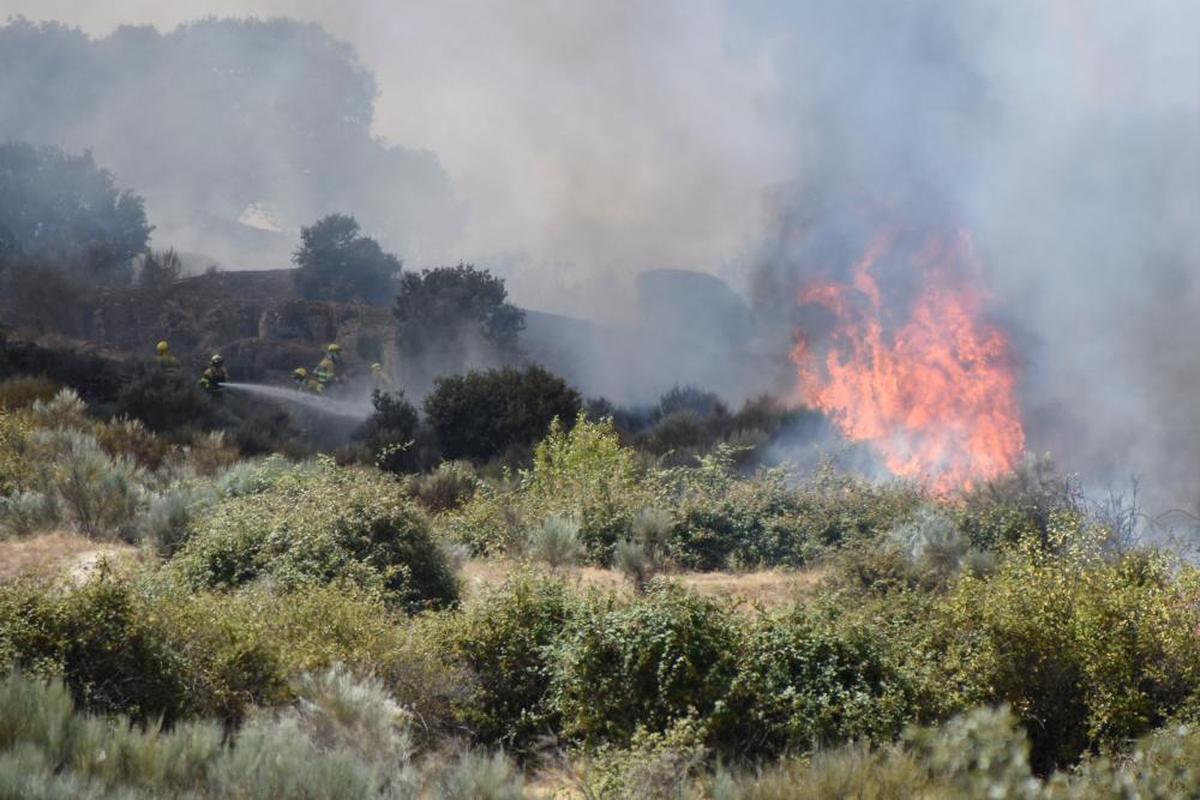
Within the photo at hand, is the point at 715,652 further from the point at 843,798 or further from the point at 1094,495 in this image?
the point at 1094,495

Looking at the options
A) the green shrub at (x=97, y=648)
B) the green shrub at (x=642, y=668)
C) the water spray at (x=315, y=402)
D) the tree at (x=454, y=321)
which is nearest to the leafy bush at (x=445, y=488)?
the green shrub at (x=642, y=668)

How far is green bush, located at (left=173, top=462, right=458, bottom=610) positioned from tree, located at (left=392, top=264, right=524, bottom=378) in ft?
97.5

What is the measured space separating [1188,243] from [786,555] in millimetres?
14931

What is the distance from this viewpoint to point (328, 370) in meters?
39.8

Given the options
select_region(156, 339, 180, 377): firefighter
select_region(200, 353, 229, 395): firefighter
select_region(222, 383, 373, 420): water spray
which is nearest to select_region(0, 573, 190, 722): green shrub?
select_region(200, 353, 229, 395): firefighter

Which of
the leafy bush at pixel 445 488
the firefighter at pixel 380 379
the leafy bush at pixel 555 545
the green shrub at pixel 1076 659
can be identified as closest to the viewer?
the green shrub at pixel 1076 659

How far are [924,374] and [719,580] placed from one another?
11980 millimetres

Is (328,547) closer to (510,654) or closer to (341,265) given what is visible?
(510,654)

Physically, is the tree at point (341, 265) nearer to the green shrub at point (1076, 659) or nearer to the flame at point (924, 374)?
the flame at point (924, 374)

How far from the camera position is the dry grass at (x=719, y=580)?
41.2 feet

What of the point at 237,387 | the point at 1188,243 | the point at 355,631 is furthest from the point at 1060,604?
the point at 237,387

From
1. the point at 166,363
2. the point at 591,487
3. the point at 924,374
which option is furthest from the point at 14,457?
the point at 924,374

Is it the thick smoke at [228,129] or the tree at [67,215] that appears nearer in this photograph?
the tree at [67,215]

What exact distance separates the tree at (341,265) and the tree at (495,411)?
2941 cm
